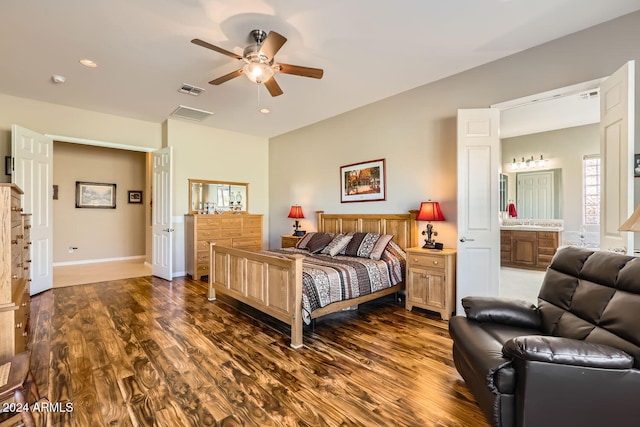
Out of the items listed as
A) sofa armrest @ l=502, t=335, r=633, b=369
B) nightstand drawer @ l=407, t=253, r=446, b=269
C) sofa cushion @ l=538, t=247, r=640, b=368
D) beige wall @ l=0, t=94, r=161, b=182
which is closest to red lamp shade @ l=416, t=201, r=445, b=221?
nightstand drawer @ l=407, t=253, r=446, b=269

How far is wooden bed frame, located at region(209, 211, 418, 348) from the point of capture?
283 centimetres

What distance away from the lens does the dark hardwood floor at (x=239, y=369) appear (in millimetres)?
1821

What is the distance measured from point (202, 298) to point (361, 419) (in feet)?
10.2

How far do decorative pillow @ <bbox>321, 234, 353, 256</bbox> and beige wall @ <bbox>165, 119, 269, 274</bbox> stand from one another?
2.88 metres

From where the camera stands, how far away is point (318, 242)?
4.62 m

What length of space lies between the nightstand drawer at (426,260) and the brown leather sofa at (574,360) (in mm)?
1503

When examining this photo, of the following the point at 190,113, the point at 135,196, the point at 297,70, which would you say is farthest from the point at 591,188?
the point at 135,196

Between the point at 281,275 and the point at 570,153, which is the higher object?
the point at 570,153

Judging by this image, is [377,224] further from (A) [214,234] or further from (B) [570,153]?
(B) [570,153]

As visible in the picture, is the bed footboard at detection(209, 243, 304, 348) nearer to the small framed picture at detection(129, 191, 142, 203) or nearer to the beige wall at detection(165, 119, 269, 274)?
the beige wall at detection(165, 119, 269, 274)

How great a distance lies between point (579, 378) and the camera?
4.52ft

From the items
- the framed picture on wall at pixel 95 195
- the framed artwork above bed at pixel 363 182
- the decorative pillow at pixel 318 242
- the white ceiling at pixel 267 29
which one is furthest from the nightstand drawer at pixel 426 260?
the framed picture on wall at pixel 95 195

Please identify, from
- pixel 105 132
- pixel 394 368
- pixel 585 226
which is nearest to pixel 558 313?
pixel 394 368

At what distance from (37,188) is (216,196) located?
2.65 metres
